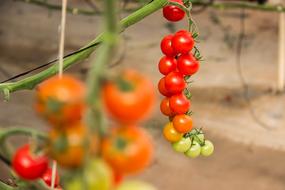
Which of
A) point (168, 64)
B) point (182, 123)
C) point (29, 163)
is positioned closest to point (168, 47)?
point (168, 64)

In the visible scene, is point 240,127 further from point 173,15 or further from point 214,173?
point 173,15

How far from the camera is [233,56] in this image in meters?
4.20

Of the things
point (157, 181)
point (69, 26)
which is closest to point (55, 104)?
point (157, 181)

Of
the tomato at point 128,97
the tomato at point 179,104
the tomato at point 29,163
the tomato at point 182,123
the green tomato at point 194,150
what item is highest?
the tomato at point 179,104

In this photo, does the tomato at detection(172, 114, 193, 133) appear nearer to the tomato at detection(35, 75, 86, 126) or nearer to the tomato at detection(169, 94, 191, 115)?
the tomato at detection(169, 94, 191, 115)

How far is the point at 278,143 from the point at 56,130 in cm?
287

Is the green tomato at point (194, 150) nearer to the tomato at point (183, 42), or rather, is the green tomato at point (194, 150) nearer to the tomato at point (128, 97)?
the tomato at point (183, 42)

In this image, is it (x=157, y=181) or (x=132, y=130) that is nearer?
(x=132, y=130)

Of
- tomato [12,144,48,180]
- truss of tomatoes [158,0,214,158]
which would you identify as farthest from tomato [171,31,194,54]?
tomato [12,144,48,180]

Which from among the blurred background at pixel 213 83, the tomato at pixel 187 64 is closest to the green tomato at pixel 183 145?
the tomato at pixel 187 64

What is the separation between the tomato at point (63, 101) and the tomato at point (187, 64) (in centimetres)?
60

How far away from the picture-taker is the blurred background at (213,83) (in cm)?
285

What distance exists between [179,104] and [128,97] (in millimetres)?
599

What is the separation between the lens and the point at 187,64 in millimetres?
949
